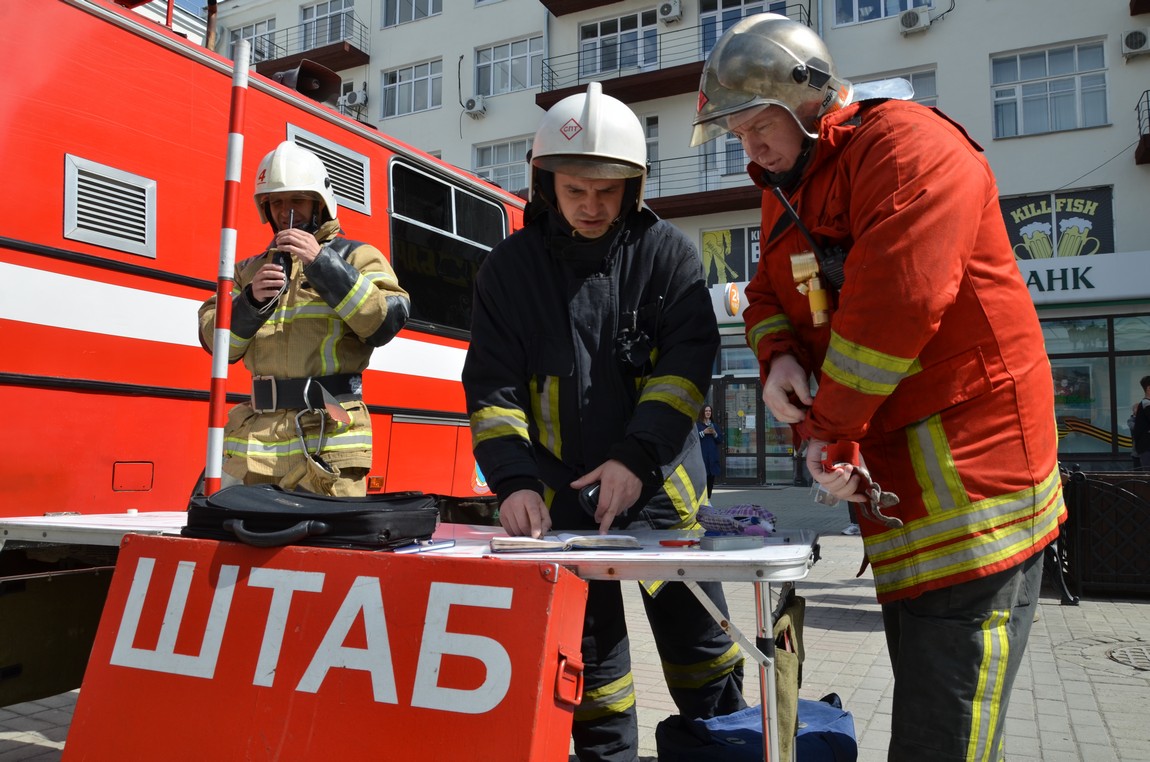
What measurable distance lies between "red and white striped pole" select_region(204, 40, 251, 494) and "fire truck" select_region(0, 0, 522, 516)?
0.43m

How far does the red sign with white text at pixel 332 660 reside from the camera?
1.61 meters

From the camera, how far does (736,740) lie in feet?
7.22

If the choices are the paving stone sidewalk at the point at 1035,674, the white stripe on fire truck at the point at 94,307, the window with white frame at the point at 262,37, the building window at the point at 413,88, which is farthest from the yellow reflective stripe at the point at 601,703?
the window with white frame at the point at 262,37

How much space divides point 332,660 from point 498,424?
78 cm

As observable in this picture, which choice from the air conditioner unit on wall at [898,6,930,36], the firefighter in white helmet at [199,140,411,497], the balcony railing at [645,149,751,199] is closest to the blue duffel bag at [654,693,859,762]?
the firefighter in white helmet at [199,140,411,497]

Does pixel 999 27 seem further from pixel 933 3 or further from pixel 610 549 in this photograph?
pixel 610 549

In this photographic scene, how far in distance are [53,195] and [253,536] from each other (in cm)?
211

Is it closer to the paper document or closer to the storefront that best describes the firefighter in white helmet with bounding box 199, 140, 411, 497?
the paper document

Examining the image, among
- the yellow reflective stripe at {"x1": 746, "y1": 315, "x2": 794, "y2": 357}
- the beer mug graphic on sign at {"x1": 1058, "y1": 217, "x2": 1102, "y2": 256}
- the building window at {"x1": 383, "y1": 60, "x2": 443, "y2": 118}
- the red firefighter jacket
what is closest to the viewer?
the red firefighter jacket

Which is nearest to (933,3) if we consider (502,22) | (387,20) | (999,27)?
(999,27)

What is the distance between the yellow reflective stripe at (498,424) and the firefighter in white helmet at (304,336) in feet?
2.85

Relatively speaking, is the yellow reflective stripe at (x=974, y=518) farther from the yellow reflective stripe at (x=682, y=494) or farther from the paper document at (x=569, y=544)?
the yellow reflective stripe at (x=682, y=494)

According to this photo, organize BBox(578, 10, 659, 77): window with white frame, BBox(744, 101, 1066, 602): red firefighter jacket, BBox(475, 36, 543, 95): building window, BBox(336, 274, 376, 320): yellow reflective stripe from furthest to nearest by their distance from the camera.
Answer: BBox(475, 36, 543, 95): building window → BBox(578, 10, 659, 77): window with white frame → BBox(336, 274, 376, 320): yellow reflective stripe → BBox(744, 101, 1066, 602): red firefighter jacket

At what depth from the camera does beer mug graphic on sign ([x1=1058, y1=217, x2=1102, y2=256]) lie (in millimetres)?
16688
